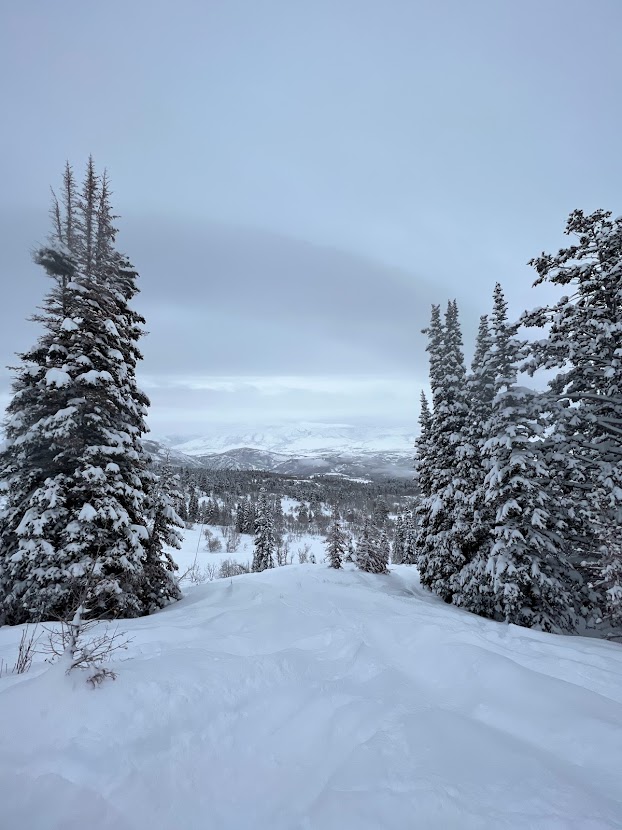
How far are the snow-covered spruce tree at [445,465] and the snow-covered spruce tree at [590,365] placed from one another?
507 centimetres

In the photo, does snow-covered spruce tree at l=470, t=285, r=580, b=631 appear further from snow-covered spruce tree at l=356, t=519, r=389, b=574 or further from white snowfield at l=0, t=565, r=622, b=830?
snow-covered spruce tree at l=356, t=519, r=389, b=574

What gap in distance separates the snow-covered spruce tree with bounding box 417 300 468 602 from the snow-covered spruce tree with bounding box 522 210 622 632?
16.6 ft

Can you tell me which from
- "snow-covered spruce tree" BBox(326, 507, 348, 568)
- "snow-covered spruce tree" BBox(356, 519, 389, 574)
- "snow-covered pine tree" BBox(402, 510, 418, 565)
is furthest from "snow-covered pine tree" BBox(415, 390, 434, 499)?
"snow-covered pine tree" BBox(402, 510, 418, 565)

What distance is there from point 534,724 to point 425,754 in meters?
1.43

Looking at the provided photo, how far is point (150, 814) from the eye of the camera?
2.76 meters

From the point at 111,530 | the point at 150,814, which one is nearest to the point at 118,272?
the point at 111,530

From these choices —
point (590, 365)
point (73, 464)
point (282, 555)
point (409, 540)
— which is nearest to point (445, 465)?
point (590, 365)

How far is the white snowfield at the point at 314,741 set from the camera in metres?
2.81

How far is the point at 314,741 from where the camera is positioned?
147 inches

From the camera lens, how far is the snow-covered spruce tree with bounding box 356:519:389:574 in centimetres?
2786

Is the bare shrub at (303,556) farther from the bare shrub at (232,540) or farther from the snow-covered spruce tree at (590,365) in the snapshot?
the snow-covered spruce tree at (590,365)

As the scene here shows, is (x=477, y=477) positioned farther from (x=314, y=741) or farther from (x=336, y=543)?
(x=336, y=543)

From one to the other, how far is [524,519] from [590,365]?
551cm

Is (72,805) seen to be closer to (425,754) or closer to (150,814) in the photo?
(150,814)
